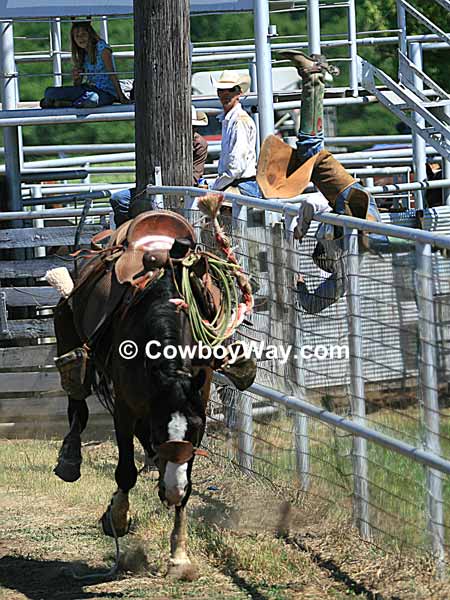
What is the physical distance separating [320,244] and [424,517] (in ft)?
5.30

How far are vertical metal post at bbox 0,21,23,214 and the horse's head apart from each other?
697 cm

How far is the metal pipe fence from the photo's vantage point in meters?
5.61

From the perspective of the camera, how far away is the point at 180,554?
6.43 m

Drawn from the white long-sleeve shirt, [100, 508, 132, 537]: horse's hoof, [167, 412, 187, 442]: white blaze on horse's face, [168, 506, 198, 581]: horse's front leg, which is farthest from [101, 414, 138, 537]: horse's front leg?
the white long-sleeve shirt

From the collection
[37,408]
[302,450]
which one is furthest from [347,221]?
[37,408]

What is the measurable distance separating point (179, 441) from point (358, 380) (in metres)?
1.10

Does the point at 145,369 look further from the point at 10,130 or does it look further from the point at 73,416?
the point at 10,130

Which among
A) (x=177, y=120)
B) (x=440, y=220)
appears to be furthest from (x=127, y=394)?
(x=440, y=220)

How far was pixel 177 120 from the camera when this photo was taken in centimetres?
912

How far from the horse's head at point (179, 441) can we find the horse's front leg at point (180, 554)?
1.50 feet

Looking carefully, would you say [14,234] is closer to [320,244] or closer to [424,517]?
[320,244]

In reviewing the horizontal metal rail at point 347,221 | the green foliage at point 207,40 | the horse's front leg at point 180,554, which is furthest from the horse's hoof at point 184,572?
the green foliage at point 207,40

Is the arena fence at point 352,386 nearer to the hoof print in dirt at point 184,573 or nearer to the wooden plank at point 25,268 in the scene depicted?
the hoof print in dirt at point 184,573

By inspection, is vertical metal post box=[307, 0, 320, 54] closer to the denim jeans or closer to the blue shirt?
the blue shirt
